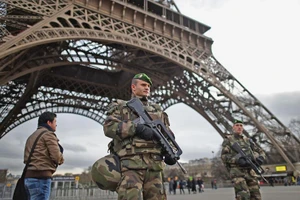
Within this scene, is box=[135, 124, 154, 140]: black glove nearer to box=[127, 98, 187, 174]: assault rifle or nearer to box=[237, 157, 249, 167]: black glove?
box=[127, 98, 187, 174]: assault rifle

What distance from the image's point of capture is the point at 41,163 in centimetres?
321

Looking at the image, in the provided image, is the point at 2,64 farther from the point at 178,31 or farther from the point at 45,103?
the point at 45,103

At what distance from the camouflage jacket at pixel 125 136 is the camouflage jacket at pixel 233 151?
9.50ft

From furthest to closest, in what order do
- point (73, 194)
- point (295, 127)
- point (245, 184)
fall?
1. point (295, 127)
2. point (73, 194)
3. point (245, 184)

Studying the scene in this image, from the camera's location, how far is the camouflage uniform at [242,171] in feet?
14.8

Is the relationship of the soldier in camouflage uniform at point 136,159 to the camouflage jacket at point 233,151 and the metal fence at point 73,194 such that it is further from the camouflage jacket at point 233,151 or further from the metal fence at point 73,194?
the metal fence at point 73,194

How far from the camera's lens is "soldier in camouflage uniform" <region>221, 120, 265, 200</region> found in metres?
4.54

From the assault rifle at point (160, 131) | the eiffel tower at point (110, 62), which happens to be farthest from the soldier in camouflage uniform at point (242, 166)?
the eiffel tower at point (110, 62)

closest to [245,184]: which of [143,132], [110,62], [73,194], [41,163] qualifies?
[143,132]

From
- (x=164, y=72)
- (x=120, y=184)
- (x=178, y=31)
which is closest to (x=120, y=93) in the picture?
(x=164, y=72)

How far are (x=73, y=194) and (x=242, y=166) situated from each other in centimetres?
958

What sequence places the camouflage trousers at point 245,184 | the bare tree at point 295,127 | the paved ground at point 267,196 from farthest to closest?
1. the bare tree at point 295,127
2. the paved ground at point 267,196
3. the camouflage trousers at point 245,184

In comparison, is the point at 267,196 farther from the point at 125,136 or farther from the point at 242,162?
the point at 125,136

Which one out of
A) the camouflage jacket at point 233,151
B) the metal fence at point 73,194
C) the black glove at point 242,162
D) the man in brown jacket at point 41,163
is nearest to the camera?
the man in brown jacket at point 41,163
